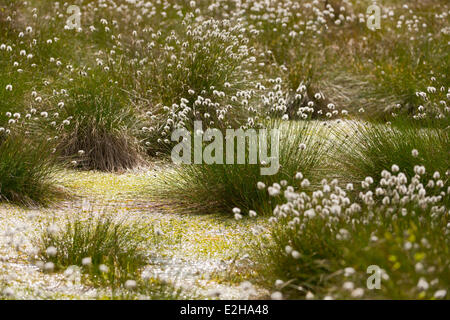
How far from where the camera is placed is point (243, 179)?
523 cm

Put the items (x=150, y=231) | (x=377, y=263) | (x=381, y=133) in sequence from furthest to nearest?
(x=381, y=133)
(x=150, y=231)
(x=377, y=263)

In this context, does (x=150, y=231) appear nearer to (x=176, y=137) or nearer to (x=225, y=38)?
(x=176, y=137)

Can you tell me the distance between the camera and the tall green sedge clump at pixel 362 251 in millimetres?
3287

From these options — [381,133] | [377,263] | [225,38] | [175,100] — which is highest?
[225,38]

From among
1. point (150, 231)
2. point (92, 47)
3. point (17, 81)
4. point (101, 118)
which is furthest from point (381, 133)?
point (92, 47)

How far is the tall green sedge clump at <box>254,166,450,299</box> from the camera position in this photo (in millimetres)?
3287

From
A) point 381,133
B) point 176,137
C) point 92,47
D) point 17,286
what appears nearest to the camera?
point 17,286

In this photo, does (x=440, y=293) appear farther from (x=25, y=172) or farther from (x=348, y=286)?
(x=25, y=172)

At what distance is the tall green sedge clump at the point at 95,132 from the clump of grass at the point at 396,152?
2.44m

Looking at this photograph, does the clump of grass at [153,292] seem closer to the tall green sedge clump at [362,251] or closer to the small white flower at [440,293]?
the tall green sedge clump at [362,251]

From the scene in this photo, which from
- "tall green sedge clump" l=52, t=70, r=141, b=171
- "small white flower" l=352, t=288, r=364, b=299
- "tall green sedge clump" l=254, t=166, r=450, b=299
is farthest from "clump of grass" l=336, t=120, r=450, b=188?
"tall green sedge clump" l=52, t=70, r=141, b=171

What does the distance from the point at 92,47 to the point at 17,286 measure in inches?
229

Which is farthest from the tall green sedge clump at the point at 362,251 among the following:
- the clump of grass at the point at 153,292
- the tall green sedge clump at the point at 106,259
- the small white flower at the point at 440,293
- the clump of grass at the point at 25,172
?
the clump of grass at the point at 25,172

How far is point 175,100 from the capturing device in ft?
24.4
